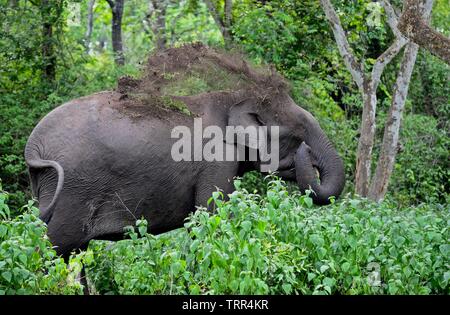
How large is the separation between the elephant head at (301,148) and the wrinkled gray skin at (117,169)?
2cm

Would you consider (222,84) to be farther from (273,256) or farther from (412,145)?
(412,145)

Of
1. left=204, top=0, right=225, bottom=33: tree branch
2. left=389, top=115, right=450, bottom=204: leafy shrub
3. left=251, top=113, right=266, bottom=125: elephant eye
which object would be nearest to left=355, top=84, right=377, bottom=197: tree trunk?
left=251, top=113, right=266, bottom=125: elephant eye

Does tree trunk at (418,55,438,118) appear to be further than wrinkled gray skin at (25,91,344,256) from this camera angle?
Yes

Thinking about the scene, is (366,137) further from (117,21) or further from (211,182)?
(117,21)

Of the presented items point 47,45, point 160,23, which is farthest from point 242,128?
point 160,23

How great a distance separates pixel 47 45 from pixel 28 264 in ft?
27.4

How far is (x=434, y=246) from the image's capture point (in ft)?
25.2

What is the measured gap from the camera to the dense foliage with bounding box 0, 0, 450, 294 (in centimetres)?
678

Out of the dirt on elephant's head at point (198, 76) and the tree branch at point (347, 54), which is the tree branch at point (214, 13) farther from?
the dirt on elephant's head at point (198, 76)

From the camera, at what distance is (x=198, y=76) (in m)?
9.95

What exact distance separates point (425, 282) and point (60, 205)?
3203mm

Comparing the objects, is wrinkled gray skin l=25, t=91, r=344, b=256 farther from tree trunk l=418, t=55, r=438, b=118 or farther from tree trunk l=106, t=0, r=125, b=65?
Result: tree trunk l=418, t=55, r=438, b=118

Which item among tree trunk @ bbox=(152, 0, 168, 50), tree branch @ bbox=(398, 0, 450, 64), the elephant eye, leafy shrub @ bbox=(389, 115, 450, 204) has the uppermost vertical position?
tree branch @ bbox=(398, 0, 450, 64)

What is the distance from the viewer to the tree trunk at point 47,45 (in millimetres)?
14219
